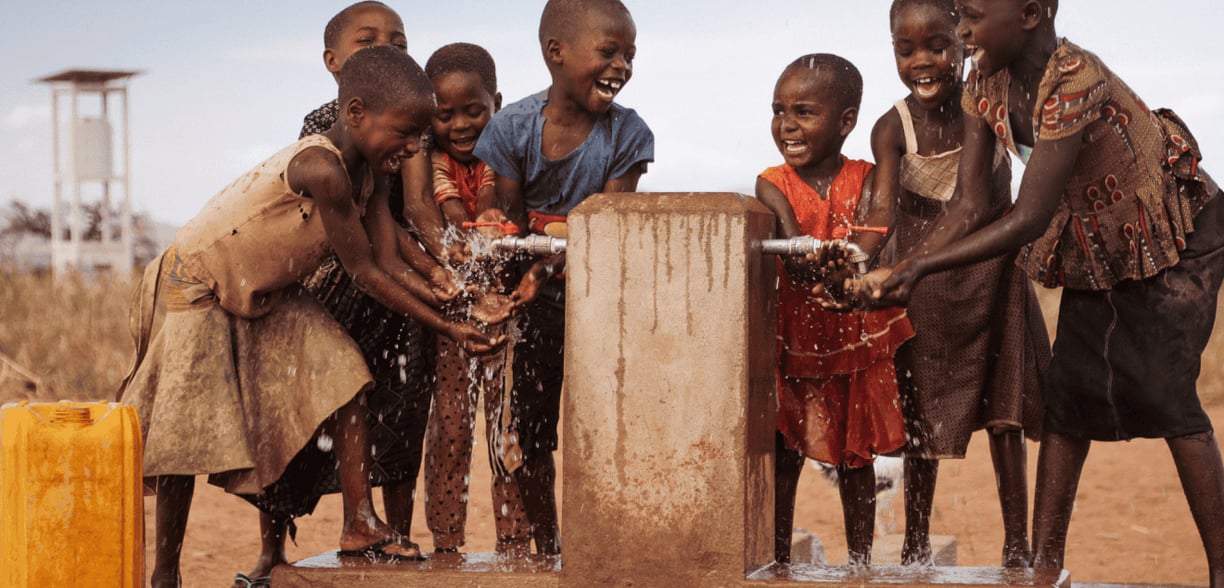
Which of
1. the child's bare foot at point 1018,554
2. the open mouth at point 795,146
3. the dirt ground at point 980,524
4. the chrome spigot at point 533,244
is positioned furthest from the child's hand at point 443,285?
the dirt ground at point 980,524

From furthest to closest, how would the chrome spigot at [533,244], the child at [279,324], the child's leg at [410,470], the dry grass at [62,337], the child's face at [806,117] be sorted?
the dry grass at [62,337]
the child's leg at [410,470]
the child's face at [806,117]
the child at [279,324]
the chrome spigot at [533,244]

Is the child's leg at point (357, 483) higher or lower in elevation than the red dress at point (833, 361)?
lower

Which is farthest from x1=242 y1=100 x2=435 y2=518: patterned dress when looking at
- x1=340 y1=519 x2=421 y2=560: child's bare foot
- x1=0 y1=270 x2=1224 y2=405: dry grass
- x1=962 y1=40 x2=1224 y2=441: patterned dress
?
x1=0 y1=270 x2=1224 y2=405: dry grass

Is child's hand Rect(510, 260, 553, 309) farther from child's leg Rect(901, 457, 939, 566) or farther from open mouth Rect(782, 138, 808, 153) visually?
child's leg Rect(901, 457, 939, 566)

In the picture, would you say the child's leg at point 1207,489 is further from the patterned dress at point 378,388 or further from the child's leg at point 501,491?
the patterned dress at point 378,388

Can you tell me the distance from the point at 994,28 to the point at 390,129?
1.61 m

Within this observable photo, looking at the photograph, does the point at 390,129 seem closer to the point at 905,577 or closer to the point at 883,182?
the point at 883,182

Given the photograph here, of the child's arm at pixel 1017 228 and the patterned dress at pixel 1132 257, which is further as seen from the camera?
the patterned dress at pixel 1132 257

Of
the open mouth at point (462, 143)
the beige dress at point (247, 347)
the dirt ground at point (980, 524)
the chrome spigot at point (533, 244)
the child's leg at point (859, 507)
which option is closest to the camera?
the chrome spigot at point (533, 244)

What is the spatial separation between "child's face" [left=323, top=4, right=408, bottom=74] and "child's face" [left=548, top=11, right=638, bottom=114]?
70cm

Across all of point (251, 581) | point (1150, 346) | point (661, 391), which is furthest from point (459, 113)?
point (1150, 346)

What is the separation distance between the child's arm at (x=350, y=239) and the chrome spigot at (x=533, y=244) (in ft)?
0.80

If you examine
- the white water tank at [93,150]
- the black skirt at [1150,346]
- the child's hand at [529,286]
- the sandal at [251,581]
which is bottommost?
the sandal at [251,581]

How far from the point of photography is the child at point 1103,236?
3578 millimetres
